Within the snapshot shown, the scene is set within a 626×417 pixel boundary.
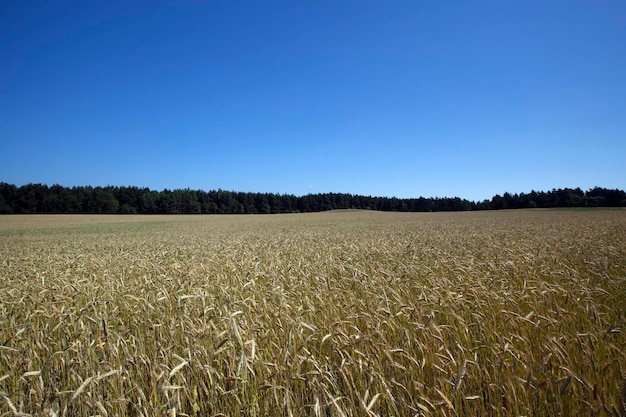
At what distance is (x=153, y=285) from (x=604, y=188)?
119365 mm

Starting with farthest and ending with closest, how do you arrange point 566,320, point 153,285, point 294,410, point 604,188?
point 604,188 < point 153,285 < point 566,320 < point 294,410

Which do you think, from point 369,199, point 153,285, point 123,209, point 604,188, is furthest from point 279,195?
point 153,285

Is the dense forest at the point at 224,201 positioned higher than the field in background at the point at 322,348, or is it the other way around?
the dense forest at the point at 224,201

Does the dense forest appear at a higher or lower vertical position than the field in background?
higher

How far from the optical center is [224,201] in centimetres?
10981

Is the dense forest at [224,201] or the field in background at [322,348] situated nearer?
the field in background at [322,348]

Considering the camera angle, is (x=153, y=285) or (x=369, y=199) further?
(x=369, y=199)

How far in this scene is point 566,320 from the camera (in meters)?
3.37

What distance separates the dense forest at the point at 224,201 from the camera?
82188 millimetres

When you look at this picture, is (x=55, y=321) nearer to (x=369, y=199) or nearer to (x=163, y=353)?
(x=163, y=353)

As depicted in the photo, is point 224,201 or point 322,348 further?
point 224,201

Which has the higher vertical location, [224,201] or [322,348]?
[224,201]

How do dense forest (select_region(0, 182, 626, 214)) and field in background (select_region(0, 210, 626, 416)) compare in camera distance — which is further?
dense forest (select_region(0, 182, 626, 214))

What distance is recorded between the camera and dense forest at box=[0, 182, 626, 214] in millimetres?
82188
